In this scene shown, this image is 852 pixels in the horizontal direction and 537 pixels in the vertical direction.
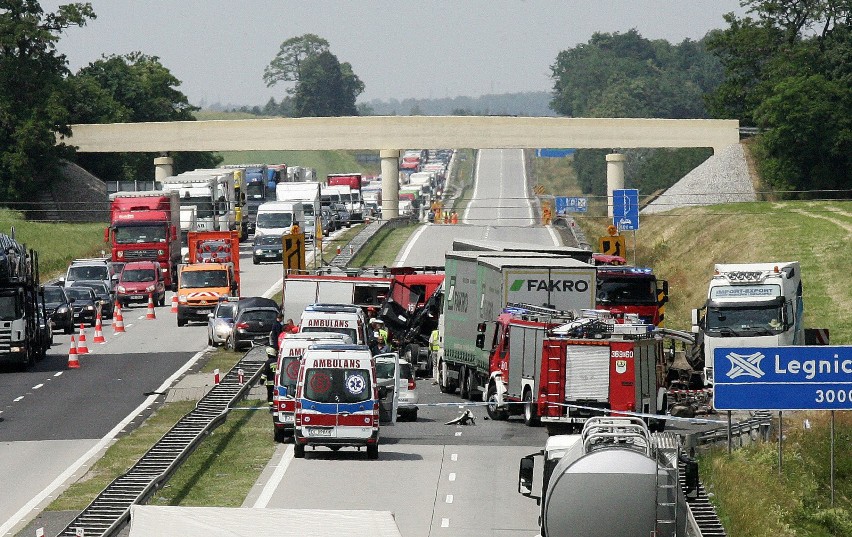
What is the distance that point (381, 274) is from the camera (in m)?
52.6

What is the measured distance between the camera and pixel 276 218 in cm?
8275

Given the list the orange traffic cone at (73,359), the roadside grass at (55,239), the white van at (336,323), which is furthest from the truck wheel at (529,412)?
the roadside grass at (55,239)

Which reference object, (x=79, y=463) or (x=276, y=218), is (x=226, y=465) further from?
(x=276, y=218)

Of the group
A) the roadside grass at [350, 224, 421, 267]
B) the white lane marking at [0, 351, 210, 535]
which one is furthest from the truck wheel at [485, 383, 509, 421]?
the roadside grass at [350, 224, 421, 267]

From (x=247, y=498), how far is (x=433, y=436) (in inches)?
298

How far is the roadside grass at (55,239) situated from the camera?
83.2 m

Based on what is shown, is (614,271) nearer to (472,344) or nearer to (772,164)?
(472,344)

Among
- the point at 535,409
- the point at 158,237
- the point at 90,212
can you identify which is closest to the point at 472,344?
the point at 535,409

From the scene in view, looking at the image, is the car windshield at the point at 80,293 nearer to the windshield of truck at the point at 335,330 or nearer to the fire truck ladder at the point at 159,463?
the fire truck ladder at the point at 159,463

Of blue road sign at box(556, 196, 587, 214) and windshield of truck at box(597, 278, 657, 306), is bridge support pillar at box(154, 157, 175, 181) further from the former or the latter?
windshield of truck at box(597, 278, 657, 306)

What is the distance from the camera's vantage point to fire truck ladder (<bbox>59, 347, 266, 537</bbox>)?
2295 cm

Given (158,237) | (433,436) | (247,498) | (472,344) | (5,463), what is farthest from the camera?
(158,237)

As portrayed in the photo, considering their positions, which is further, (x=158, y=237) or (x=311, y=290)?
(x=158, y=237)

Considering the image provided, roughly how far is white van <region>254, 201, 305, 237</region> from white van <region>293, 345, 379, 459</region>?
2074 inches
